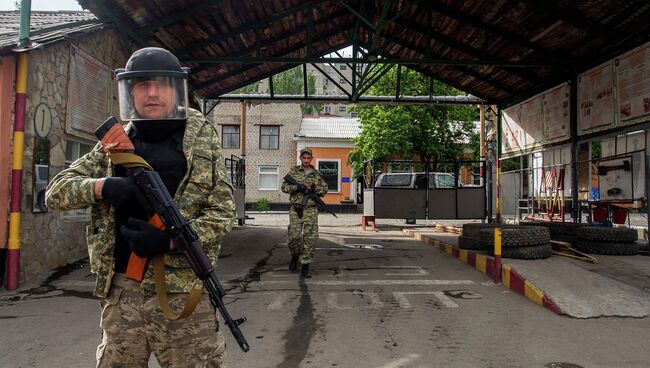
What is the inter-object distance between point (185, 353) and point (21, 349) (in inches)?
118

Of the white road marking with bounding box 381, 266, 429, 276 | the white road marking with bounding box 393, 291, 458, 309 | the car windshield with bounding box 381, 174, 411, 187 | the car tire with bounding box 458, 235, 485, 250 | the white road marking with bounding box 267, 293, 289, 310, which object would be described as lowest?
the white road marking with bounding box 267, 293, 289, 310

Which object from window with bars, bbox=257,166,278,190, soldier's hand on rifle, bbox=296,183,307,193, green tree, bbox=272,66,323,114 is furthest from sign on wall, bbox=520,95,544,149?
green tree, bbox=272,66,323,114

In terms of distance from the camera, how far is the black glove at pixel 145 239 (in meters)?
1.80

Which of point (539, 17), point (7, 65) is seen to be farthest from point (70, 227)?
point (539, 17)

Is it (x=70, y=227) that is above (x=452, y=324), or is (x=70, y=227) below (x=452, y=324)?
above

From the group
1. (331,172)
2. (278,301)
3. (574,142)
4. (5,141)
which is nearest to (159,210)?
(278,301)

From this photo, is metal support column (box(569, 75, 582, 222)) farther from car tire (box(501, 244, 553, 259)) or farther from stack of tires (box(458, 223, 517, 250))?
car tire (box(501, 244, 553, 259))

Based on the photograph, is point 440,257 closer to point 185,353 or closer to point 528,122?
point 528,122

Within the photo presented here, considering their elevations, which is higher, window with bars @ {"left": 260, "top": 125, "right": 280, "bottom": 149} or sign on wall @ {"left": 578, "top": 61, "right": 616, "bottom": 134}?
window with bars @ {"left": 260, "top": 125, "right": 280, "bottom": 149}

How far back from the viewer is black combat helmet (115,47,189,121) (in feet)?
6.59

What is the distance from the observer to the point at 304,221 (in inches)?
293

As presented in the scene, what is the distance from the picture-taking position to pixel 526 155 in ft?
45.6

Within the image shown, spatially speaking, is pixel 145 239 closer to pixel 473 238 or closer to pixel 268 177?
pixel 473 238

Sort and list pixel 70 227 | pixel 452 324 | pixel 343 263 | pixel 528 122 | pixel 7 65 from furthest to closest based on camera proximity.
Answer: pixel 528 122
pixel 343 263
pixel 70 227
pixel 7 65
pixel 452 324
